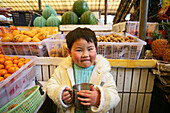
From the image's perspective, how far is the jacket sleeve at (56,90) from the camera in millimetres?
809

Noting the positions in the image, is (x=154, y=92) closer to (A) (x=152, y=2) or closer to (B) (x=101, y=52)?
(B) (x=101, y=52)

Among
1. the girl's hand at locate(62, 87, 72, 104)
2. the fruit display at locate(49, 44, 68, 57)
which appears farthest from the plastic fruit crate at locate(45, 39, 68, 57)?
the girl's hand at locate(62, 87, 72, 104)

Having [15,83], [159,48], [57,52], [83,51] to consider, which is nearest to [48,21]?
[57,52]

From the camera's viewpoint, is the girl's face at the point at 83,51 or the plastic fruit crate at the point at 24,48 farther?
the plastic fruit crate at the point at 24,48

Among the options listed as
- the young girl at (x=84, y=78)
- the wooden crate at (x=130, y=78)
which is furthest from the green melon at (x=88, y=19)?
the young girl at (x=84, y=78)

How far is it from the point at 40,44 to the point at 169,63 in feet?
5.01

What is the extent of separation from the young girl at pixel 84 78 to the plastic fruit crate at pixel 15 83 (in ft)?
0.97

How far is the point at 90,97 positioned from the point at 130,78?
796 mm

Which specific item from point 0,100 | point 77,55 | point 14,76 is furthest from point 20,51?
point 77,55

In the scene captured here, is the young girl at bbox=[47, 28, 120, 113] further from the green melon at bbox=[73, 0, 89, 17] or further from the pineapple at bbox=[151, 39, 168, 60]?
the green melon at bbox=[73, 0, 89, 17]

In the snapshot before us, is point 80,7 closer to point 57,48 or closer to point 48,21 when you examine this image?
point 48,21

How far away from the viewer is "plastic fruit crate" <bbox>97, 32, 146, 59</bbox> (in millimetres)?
1195

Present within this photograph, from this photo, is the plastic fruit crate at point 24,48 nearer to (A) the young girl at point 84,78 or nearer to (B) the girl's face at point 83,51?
(A) the young girl at point 84,78

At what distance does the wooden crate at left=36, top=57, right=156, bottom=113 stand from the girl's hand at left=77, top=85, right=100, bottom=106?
0.57 m
